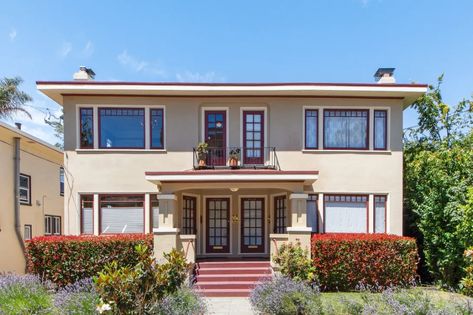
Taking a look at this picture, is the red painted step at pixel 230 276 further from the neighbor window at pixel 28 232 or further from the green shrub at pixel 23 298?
the neighbor window at pixel 28 232

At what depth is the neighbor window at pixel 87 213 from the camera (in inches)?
518

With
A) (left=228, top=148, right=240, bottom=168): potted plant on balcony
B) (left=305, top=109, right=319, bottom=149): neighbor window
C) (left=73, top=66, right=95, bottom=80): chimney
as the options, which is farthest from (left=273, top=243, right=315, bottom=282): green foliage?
(left=73, top=66, right=95, bottom=80): chimney

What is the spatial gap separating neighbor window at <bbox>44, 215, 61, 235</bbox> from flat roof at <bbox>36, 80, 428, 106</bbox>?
805 centimetres

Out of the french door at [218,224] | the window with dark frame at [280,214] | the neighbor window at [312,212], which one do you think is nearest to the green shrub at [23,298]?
the french door at [218,224]

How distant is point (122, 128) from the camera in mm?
13391

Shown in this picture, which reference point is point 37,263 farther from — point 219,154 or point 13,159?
point 219,154

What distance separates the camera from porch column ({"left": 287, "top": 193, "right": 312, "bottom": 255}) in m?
11.7

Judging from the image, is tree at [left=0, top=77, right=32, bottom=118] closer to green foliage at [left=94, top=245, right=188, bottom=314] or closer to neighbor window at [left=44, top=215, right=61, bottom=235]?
neighbor window at [left=44, top=215, right=61, bottom=235]

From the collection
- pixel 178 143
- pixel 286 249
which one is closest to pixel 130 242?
pixel 178 143

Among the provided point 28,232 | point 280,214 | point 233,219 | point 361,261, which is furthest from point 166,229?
point 28,232

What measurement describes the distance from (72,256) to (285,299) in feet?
24.4

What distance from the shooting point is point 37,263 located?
11438 millimetres

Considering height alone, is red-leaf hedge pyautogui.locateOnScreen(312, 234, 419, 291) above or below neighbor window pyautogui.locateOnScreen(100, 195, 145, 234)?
below

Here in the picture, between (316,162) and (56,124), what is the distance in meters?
31.3
